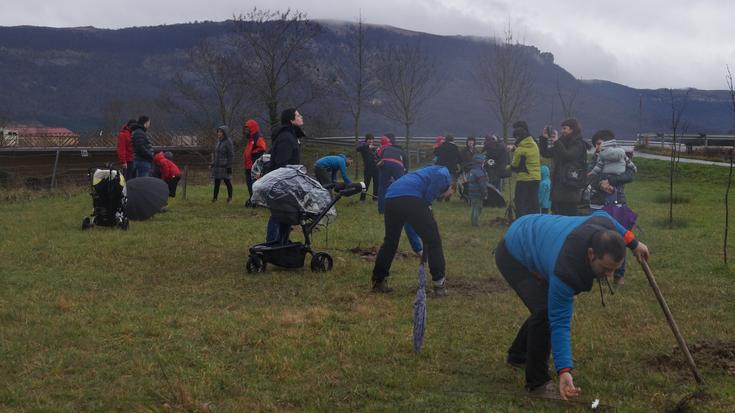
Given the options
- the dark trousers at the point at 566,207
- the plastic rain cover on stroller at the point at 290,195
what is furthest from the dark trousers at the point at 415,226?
the dark trousers at the point at 566,207

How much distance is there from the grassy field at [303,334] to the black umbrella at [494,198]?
20.8ft

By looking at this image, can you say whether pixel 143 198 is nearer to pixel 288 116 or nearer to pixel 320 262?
pixel 288 116

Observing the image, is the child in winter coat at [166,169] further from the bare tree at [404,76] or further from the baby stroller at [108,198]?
the bare tree at [404,76]

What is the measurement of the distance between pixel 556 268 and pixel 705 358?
211 centimetres

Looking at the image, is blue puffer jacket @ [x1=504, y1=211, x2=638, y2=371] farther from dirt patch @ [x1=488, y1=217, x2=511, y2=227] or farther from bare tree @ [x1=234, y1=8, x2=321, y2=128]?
bare tree @ [x1=234, y1=8, x2=321, y2=128]

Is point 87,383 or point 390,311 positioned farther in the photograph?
point 390,311

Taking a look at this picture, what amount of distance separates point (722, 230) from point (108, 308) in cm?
1123

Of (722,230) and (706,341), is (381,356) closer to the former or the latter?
(706,341)

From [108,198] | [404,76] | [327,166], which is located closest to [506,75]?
[404,76]

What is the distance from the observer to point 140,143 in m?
15.4

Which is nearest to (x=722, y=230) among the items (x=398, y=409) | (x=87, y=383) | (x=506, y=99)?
(x=398, y=409)

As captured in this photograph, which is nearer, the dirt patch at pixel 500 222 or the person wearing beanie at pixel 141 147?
the dirt patch at pixel 500 222

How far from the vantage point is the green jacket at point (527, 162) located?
12484 mm

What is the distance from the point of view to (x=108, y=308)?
7.45 metres
